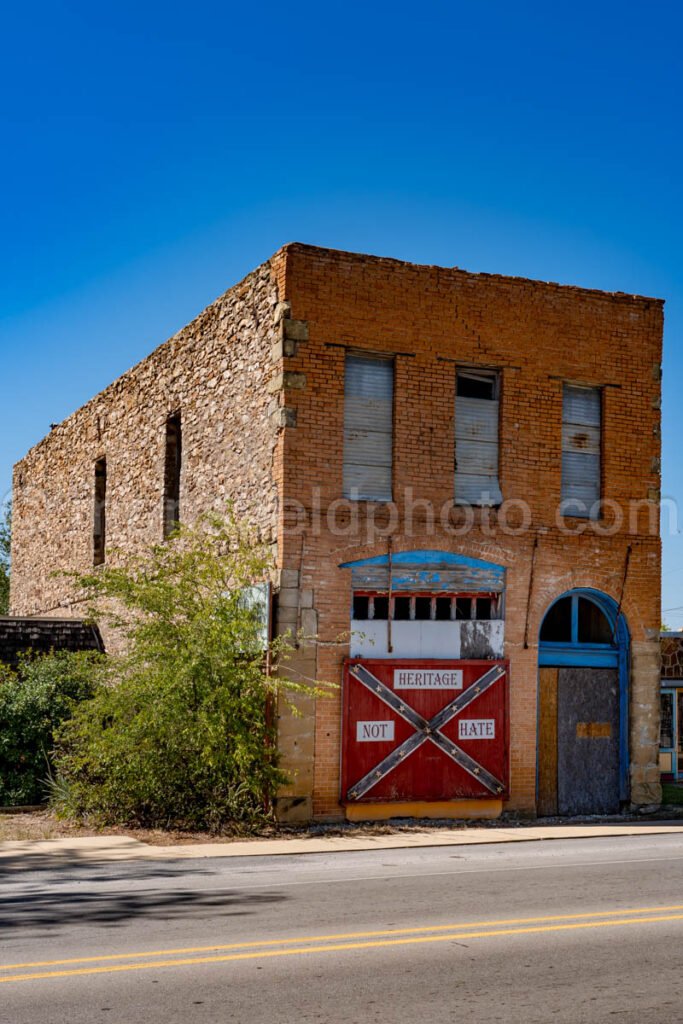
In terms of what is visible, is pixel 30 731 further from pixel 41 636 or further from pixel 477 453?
pixel 477 453

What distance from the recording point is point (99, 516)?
25438 mm

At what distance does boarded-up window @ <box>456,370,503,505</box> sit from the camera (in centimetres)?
1725

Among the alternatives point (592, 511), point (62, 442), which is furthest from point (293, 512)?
point (62, 442)

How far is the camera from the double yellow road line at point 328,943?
7.15 m

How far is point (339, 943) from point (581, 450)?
1165cm

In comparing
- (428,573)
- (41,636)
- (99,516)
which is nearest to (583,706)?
(428,573)

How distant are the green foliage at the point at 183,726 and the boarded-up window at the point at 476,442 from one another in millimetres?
3543

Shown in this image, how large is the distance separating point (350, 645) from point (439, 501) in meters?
2.57

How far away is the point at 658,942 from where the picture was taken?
816 cm

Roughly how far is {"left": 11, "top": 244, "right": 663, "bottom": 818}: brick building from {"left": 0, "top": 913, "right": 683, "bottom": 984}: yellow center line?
719cm

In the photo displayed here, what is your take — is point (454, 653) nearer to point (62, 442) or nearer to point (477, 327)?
point (477, 327)

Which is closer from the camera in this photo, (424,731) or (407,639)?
(424,731)

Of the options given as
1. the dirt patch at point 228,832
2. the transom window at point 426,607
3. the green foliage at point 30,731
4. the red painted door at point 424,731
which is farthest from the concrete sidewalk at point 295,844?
the green foliage at point 30,731

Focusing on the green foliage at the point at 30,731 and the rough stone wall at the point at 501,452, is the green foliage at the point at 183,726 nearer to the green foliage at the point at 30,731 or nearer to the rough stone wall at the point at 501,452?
the rough stone wall at the point at 501,452
